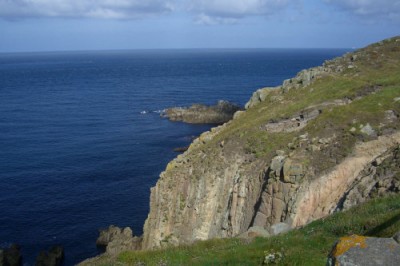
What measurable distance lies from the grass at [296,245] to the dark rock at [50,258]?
126ft

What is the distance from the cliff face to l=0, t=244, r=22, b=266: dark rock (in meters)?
22.1

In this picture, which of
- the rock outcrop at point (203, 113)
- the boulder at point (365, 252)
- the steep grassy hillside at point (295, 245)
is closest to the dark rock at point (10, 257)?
the steep grassy hillside at point (295, 245)

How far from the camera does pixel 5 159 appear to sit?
291 ft

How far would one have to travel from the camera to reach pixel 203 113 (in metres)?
133

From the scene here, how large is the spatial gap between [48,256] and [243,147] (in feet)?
105

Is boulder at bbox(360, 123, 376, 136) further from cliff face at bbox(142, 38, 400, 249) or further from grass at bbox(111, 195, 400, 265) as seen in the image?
grass at bbox(111, 195, 400, 265)

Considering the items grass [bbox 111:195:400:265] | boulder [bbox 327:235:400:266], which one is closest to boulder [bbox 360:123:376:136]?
grass [bbox 111:195:400:265]

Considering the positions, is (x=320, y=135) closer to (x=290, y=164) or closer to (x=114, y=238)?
(x=290, y=164)

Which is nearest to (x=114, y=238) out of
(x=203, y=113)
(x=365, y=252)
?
(x=365, y=252)

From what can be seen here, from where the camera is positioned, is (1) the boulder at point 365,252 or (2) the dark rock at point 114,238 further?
(2) the dark rock at point 114,238

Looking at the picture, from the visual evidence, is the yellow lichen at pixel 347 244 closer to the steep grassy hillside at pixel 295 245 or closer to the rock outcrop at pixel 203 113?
the steep grassy hillside at pixel 295 245

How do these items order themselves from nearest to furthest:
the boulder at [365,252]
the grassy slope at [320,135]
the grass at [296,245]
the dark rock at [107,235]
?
1. the boulder at [365,252]
2. the grass at [296,245]
3. the grassy slope at [320,135]
4. the dark rock at [107,235]

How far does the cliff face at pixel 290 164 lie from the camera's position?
1162 inches

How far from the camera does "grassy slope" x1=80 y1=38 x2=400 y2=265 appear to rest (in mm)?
16391
